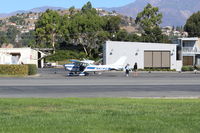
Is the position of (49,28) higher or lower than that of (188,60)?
higher

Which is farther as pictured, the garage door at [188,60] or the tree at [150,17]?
the tree at [150,17]

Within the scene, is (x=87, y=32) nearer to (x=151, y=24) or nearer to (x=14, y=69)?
(x=151, y=24)

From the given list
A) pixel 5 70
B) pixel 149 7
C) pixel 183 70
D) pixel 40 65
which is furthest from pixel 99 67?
pixel 149 7

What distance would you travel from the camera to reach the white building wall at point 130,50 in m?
73.1

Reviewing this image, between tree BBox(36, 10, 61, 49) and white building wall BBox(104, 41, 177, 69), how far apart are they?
39.5 metres

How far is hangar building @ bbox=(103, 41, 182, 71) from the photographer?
7319 cm

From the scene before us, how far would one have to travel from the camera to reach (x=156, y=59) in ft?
244

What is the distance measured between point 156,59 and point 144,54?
199cm

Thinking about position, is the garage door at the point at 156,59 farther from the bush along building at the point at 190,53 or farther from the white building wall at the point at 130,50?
the bush along building at the point at 190,53

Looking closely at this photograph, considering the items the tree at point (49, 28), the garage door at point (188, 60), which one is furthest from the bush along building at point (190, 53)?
the tree at point (49, 28)

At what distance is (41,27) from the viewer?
11688 centimetres

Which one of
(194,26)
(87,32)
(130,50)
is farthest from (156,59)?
(194,26)

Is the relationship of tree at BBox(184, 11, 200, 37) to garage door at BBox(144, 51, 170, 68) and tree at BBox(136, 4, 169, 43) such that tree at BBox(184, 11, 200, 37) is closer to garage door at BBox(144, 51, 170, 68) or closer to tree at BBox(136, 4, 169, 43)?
tree at BBox(136, 4, 169, 43)

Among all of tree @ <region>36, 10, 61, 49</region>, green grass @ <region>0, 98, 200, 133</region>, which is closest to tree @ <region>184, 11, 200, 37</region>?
tree @ <region>36, 10, 61, 49</region>
